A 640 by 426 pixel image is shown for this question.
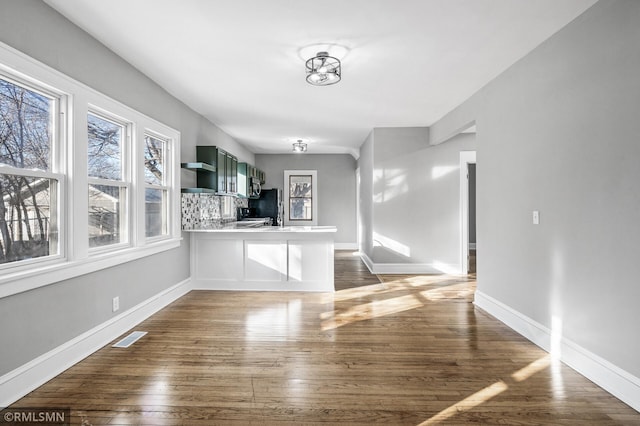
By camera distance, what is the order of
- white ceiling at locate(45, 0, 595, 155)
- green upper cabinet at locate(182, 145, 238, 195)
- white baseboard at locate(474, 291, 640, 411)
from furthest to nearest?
green upper cabinet at locate(182, 145, 238, 195), white ceiling at locate(45, 0, 595, 155), white baseboard at locate(474, 291, 640, 411)

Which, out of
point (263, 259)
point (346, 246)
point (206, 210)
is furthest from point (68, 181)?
point (346, 246)

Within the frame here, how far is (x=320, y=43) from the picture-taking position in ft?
9.74

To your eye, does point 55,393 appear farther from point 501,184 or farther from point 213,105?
point 501,184

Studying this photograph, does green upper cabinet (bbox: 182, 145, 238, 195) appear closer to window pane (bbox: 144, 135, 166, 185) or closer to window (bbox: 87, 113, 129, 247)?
window pane (bbox: 144, 135, 166, 185)

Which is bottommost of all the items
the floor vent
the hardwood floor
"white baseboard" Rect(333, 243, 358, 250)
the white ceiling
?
the hardwood floor

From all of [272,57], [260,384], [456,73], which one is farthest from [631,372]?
[272,57]

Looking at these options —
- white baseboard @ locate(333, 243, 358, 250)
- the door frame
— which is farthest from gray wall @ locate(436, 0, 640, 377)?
white baseboard @ locate(333, 243, 358, 250)

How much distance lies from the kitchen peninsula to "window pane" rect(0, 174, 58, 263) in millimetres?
2344

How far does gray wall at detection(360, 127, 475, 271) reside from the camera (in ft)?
20.1

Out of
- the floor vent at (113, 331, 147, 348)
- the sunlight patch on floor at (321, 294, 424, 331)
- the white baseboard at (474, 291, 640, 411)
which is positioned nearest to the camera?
the white baseboard at (474, 291, 640, 411)

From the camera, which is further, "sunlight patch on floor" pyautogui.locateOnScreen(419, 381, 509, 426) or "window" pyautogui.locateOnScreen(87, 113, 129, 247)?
"window" pyautogui.locateOnScreen(87, 113, 129, 247)

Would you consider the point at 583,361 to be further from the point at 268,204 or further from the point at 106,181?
the point at 268,204

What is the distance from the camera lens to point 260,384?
2.33 meters

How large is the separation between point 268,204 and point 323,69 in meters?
5.95
